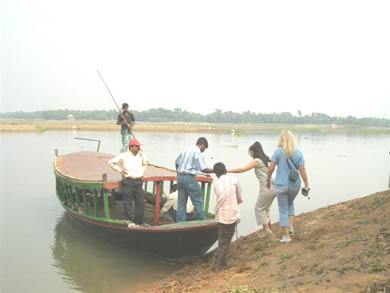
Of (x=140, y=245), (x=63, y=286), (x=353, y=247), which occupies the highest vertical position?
(x=353, y=247)

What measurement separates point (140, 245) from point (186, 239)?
3.70 feet

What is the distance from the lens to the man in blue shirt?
21.2 ft

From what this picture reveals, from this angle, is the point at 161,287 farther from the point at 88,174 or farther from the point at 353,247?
the point at 88,174

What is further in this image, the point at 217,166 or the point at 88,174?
the point at 88,174

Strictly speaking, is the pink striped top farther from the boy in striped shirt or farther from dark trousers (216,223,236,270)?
dark trousers (216,223,236,270)

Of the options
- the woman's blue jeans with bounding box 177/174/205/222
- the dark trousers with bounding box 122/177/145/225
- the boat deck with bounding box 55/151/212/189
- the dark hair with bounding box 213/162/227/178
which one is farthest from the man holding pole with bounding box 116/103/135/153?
the dark hair with bounding box 213/162/227/178

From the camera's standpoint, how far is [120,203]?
10125 millimetres

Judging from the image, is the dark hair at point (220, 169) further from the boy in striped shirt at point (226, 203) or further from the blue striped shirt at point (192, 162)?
the blue striped shirt at point (192, 162)

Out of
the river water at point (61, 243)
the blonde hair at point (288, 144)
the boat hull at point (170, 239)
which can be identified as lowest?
the river water at point (61, 243)

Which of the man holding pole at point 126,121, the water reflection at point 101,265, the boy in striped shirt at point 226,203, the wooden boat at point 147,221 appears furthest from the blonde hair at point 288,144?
the man holding pole at point 126,121

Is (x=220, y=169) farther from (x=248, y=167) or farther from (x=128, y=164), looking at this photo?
(x=128, y=164)

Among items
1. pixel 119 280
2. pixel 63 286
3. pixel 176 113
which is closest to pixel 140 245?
pixel 119 280

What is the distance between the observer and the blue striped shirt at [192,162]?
648 centimetres

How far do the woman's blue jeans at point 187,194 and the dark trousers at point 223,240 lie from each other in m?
1.17
